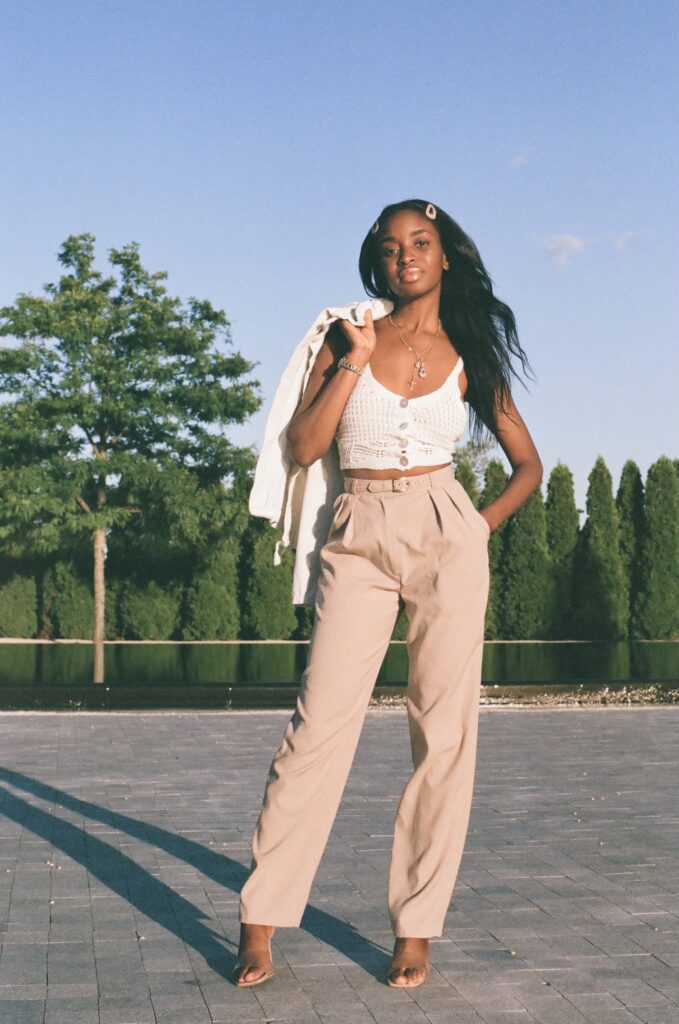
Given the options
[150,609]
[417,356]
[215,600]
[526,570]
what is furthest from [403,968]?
[526,570]

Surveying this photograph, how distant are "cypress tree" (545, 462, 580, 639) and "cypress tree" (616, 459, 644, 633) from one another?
1392 millimetres

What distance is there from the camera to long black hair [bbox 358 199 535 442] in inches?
137

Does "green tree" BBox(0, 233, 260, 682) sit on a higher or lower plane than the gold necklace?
higher

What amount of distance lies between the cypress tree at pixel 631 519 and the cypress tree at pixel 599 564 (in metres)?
0.50

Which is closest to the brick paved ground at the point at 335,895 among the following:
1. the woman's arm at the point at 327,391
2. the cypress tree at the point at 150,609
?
the woman's arm at the point at 327,391

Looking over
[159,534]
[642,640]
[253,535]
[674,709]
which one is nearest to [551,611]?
[642,640]

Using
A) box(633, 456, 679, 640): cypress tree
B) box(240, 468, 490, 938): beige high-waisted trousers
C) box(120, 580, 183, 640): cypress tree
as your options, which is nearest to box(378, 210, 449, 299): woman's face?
box(240, 468, 490, 938): beige high-waisted trousers

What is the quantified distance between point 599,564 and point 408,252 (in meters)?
29.3

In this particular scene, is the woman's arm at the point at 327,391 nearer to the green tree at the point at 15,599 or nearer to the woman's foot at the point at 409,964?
the woman's foot at the point at 409,964

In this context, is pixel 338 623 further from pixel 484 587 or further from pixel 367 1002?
pixel 367 1002

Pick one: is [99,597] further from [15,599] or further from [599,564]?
[599,564]

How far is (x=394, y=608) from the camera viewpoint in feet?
10.9

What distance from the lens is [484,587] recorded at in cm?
331

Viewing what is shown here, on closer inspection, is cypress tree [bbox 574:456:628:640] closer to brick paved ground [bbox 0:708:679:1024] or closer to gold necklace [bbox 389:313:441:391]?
brick paved ground [bbox 0:708:679:1024]
